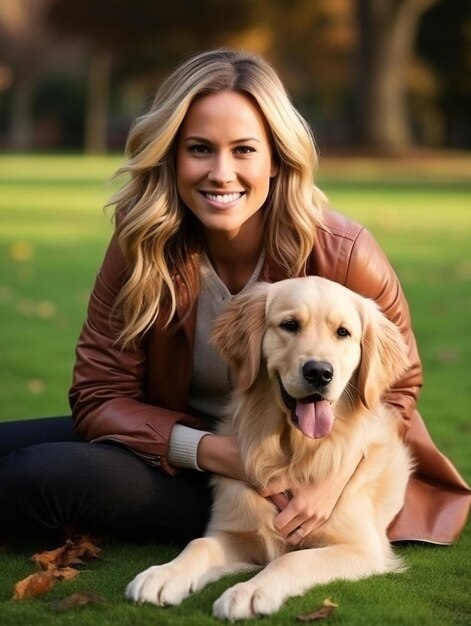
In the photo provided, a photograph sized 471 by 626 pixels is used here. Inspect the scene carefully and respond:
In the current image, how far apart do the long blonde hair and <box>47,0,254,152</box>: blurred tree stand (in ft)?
163

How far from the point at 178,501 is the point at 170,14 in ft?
175

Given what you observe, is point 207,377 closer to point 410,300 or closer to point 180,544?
point 180,544

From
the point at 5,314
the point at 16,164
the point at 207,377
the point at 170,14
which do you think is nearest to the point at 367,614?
the point at 207,377

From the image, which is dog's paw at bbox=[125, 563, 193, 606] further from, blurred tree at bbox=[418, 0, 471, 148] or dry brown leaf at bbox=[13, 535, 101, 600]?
blurred tree at bbox=[418, 0, 471, 148]

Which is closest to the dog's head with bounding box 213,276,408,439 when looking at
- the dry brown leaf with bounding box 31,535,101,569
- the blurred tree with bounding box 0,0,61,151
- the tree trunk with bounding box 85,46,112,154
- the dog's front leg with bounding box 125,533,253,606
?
the dog's front leg with bounding box 125,533,253,606

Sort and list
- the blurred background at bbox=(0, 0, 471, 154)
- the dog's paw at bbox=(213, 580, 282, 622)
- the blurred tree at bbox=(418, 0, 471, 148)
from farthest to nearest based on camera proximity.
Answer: the blurred tree at bbox=(418, 0, 471, 148)
the blurred background at bbox=(0, 0, 471, 154)
the dog's paw at bbox=(213, 580, 282, 622)

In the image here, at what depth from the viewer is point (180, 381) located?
478 centimetres

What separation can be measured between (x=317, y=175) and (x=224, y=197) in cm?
518

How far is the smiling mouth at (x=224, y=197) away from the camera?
15.1 ft

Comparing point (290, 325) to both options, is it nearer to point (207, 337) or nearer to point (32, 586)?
point (207, 337)

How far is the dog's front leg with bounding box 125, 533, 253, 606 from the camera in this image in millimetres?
3832

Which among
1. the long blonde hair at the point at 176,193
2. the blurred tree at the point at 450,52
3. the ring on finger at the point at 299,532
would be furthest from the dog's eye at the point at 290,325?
the blurred tree at the point at 450,52

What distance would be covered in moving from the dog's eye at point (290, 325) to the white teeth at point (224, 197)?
619 mm

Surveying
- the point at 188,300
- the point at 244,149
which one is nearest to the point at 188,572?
the point at 188,300
